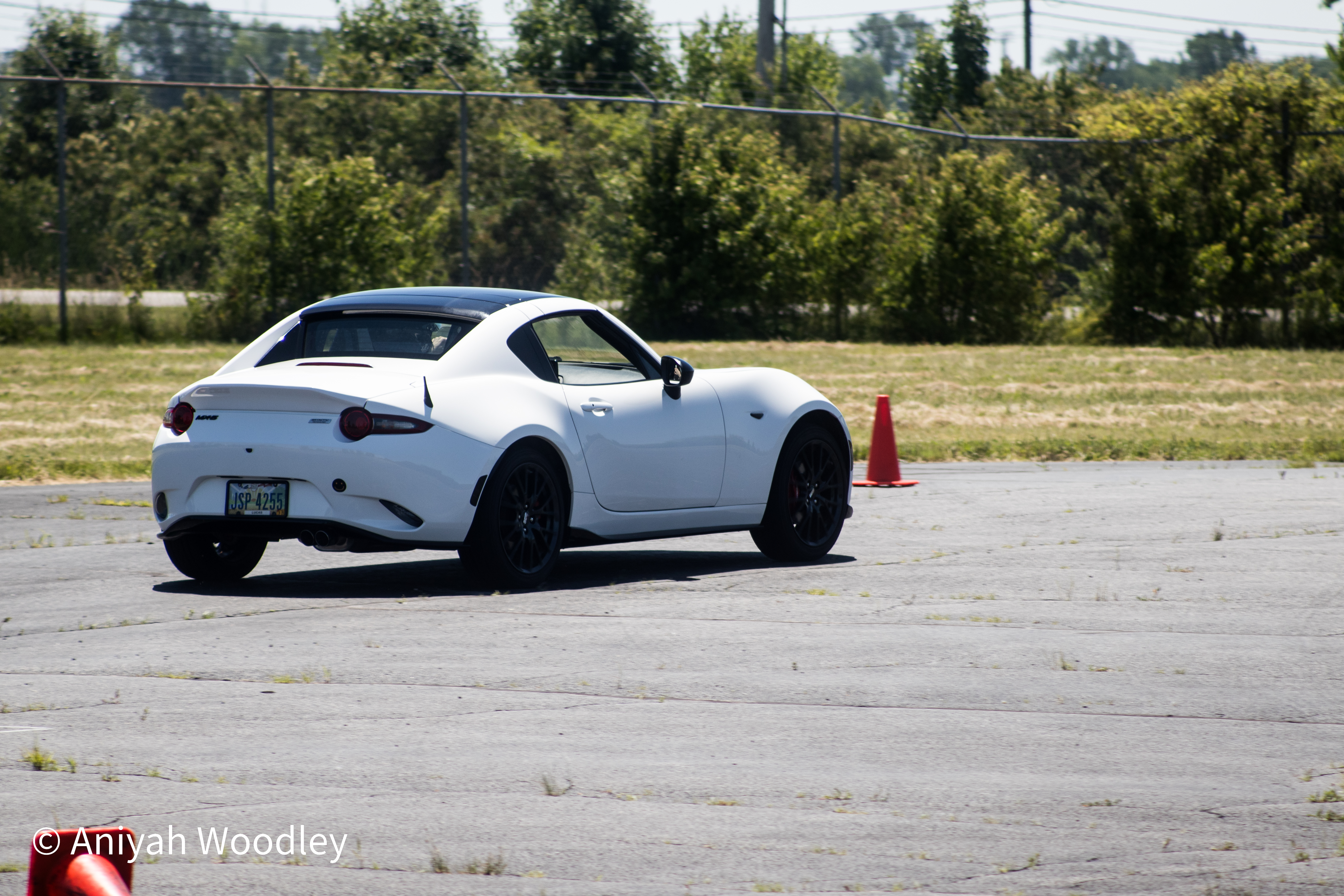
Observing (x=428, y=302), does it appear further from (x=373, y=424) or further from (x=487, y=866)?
(x=487, y=866)

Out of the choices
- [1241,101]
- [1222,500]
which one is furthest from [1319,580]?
[1241,101]

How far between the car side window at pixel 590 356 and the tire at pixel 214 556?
187 cm

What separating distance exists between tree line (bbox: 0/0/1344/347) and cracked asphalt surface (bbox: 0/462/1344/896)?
1771cm

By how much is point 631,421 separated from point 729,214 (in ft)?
70.7

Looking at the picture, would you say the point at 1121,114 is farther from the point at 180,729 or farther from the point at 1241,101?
the point at 180,729

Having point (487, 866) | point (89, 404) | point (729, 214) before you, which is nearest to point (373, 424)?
point (487, 866)

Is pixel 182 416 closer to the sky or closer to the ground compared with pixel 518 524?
closer to the sky

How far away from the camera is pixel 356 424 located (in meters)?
8.10

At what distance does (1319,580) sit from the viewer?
8898 millimetres

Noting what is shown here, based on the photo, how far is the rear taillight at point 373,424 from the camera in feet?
26.6

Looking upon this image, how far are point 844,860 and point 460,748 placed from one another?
5.06 feet

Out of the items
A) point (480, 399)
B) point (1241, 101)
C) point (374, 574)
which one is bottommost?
point (374, 574)
